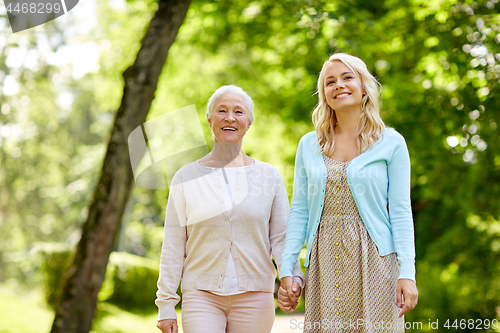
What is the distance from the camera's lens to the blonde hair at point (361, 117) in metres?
2.42

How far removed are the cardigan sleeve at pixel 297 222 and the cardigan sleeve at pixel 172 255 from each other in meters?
0.59

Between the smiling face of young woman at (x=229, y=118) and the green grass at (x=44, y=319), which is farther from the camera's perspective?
the green grass at (x=44, y=319)

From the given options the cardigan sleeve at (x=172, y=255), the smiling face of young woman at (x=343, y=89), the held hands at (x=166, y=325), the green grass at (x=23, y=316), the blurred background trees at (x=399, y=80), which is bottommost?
the held hands at (x=166, y=325)

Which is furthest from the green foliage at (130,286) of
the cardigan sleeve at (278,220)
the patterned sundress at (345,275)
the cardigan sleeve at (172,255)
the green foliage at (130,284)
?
the patterned sundress at (345,275)

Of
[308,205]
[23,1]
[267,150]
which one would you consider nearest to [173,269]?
[308,205]

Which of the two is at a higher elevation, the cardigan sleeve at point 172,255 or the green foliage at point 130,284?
the green foliage at point 130,284

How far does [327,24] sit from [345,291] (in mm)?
5268

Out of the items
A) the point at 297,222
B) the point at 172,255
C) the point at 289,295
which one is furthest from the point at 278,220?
the point at 172,255

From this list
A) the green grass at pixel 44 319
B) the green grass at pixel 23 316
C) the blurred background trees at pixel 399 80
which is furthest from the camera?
the green grass at pixel 44 319

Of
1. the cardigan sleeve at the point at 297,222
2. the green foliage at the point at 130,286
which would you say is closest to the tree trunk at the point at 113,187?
the cardigan sleeve at the point at 297,222

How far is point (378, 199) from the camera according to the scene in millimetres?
2314

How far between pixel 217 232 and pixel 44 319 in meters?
7.48

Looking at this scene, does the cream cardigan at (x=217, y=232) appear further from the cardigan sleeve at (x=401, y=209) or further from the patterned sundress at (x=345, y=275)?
the cardigan sleeve at (x=401, y=209)

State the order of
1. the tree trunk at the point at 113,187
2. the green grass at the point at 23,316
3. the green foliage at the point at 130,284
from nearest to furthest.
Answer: the tree trunk at the point at 113,187
the green grass at the point at 23,316
the green foliage at the point at 130,284
